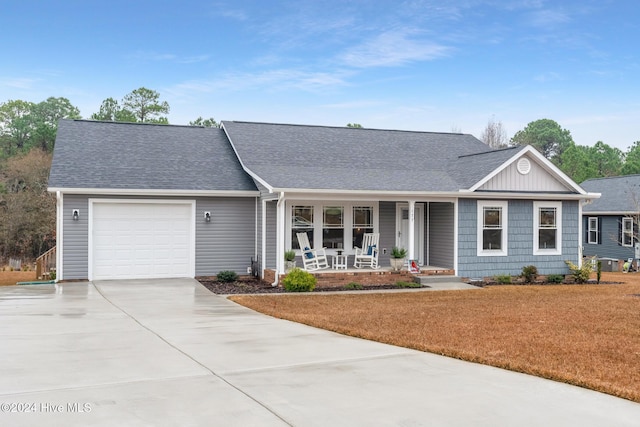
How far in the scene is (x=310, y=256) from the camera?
18141 mm

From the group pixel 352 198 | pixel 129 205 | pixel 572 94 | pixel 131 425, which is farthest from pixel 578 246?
pixel 572 94

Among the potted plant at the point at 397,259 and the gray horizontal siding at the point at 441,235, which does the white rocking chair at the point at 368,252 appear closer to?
the potted plant at the point at 397,259

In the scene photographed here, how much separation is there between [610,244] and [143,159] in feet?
74.8

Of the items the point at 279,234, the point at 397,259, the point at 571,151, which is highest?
the point at 571,151

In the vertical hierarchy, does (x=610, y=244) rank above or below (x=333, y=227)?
below

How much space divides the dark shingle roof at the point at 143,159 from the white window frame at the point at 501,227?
699cm

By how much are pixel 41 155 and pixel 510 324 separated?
123ft

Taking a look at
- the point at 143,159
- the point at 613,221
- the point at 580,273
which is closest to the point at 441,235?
the point at 580,273

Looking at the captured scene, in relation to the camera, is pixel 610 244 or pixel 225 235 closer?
pixel 225 235

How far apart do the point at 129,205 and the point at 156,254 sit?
1.62 m

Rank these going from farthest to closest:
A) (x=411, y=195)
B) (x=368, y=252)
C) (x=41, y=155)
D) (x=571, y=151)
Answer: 1. (x=571, y=151)
2. (x=41, y=155)
3. (x=368, y=252)
4. (x=411, y=195)

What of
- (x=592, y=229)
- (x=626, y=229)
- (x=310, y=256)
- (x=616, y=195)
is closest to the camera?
(x=310, y=256)

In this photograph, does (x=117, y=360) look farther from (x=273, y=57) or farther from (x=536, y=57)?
(x=536, y=57)

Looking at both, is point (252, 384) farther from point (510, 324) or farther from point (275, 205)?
point (275, 205)
